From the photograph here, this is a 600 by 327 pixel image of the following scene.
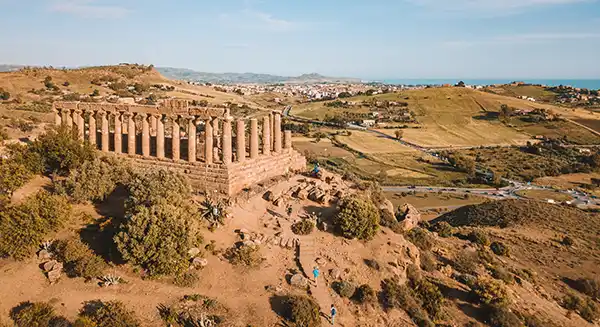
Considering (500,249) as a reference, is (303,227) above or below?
above

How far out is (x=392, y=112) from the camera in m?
120

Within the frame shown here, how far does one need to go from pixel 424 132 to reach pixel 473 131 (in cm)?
1404

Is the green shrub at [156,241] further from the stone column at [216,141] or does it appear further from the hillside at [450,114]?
the hillside at [450,114]

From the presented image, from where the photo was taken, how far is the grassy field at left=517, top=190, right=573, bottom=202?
58.9 m

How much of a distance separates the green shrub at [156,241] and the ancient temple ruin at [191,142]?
5.77 m

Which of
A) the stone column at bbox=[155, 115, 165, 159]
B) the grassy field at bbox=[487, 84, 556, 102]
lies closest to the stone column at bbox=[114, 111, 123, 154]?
the stone column at bbox=[155, 115, 165, 159]

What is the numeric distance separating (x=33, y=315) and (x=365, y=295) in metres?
14.0

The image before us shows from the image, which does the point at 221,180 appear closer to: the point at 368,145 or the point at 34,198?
the point at 34,198

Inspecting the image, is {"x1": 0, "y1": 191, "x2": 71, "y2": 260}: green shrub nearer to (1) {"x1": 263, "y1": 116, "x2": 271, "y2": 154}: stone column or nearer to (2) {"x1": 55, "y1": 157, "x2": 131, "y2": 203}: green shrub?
(2) {"x1": 55, "y1": 157, "x2": 131, "y2": 203}: green shrub

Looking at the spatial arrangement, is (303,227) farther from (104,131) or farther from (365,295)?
(104,131)

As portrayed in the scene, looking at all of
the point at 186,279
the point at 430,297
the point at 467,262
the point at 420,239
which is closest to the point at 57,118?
the point at 186,279

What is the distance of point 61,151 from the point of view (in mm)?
24734

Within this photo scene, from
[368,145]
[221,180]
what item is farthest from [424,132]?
[221,180]

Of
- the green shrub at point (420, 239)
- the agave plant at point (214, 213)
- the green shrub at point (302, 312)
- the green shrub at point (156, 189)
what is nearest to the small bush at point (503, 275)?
the green shrub at point (420, 239)
